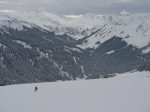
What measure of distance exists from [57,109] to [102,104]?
4.26m

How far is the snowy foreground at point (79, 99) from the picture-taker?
1292 inches

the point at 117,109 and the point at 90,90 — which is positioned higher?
the point at 117,109

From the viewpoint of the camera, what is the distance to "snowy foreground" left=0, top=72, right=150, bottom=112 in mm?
32812

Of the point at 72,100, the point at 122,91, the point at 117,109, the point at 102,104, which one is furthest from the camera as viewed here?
the point at 122,91

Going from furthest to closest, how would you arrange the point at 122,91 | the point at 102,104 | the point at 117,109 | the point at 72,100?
the point at 122,91 → the point at 72,100 → the point at 102,104 → the point at 117,109

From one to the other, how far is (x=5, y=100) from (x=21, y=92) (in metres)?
5.83

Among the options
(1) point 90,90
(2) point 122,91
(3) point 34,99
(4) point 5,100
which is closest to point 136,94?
(2) point 122,91

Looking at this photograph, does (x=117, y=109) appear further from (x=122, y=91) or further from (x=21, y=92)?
(x=21, y=92)

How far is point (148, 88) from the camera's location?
145 ft

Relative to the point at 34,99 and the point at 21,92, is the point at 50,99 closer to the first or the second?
the point at 34,99

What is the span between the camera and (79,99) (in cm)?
3819

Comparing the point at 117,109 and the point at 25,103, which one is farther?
the point at 25,103

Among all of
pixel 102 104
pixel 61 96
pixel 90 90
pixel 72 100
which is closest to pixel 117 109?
pixel 102 104

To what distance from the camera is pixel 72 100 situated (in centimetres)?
3756
